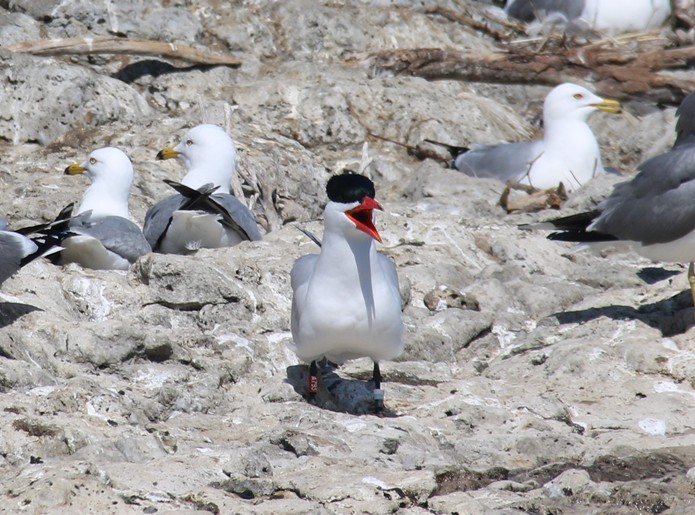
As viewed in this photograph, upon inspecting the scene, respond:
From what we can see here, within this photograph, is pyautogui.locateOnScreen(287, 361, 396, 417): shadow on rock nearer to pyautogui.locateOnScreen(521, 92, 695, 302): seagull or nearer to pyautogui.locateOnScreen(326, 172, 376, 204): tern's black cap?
pyautogui.locateOnScreen(326, 172, 376, 204): tern's black cap

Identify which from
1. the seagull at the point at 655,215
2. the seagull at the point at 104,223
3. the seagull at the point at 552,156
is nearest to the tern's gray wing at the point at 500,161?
the seagull at the point at 552,156

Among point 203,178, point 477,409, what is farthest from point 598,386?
point 203,178

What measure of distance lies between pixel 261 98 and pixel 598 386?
6093 mm

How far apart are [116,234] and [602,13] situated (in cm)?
816

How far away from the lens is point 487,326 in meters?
7.88

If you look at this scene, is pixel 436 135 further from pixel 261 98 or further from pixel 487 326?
pixel 487 326

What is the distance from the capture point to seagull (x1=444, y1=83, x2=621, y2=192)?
459 inches

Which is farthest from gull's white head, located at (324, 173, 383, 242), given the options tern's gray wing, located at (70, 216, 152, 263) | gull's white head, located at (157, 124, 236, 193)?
gull's white head, located at (157, 124, 236, 193)

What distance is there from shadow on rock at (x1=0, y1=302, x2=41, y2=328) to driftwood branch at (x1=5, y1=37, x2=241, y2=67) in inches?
203

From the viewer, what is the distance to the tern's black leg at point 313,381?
6414mm

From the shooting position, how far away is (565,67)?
1368cm

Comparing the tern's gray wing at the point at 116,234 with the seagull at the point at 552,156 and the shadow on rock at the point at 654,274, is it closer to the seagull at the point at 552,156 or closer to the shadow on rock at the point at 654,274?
the shadow on rock at the point at 654,274

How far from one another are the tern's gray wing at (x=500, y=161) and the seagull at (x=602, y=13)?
344 cm

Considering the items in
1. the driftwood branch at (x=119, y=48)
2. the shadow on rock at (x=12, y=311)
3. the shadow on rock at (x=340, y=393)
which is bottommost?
the driftwood branch at (x=119, y=48)
